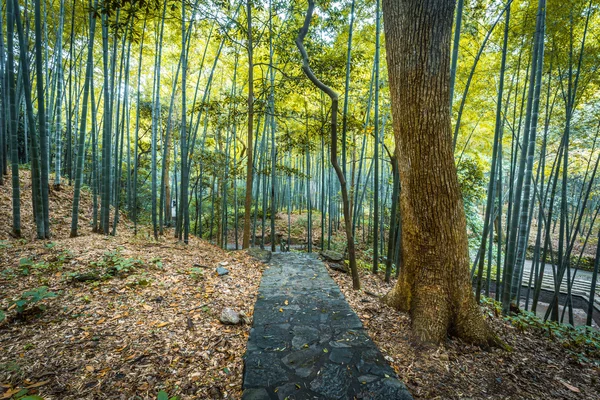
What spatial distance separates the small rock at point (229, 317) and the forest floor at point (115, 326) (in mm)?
38

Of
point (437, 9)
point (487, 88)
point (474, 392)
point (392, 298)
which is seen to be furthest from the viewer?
point (487, 88)

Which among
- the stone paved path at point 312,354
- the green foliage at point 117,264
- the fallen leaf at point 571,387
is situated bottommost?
the fallen leaf at point 571,387

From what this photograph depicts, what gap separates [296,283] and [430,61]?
2643 mm

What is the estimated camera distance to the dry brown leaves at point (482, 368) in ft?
4.79

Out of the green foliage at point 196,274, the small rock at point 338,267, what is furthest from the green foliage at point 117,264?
the small rock at point 338,267

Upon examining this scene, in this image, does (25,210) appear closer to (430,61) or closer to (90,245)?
(90,245)

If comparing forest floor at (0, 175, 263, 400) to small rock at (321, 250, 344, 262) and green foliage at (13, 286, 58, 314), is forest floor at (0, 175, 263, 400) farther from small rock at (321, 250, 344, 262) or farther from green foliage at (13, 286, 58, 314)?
small rock at (321, 250, 344, 262)

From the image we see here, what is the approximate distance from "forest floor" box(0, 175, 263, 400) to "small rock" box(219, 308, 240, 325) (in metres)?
0.04

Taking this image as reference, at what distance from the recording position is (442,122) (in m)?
1.80

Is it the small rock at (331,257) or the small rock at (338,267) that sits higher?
the small rock at (331,257)

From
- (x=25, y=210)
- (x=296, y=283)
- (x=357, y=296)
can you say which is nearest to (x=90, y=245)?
(x=25, y=210)

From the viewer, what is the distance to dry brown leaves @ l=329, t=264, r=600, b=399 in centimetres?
146

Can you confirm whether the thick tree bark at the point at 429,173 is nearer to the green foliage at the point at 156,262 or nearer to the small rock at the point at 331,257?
the small rock at the point at 331,257

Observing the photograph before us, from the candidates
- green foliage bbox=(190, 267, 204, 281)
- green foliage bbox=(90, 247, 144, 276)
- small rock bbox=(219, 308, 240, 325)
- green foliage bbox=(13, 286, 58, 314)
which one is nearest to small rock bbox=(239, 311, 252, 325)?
small rock bbox=(219, 308, 240, 325)
